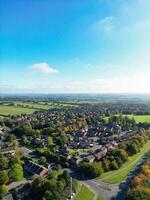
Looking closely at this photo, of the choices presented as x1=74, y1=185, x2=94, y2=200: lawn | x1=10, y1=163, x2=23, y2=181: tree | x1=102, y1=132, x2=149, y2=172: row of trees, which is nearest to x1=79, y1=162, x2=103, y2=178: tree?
x1=102, y1=132, x2=149, y2=172: row of trees

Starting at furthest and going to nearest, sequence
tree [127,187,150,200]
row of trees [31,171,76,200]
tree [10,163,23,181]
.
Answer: tree [10,163,23,181]
row of trees [31,171,76,200]
tree [127,187,150,200]

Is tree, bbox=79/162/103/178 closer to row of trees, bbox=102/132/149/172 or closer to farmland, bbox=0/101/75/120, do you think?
row of trees, bbox=102/132/149/172

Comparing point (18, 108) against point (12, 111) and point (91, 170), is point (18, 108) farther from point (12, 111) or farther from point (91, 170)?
point (91, 170)

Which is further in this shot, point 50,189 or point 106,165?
point 106,165

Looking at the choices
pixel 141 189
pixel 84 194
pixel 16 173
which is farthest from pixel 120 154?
pixel 16 173

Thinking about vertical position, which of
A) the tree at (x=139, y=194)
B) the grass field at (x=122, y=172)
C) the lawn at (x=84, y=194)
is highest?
the tree at (x=139, y=194)

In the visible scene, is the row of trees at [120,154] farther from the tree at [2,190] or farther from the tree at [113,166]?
the tree at [2,190]

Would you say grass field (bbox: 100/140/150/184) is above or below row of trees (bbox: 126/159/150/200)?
below

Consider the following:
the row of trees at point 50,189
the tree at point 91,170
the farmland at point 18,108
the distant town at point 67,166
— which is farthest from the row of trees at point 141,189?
the farmland at point 18,108

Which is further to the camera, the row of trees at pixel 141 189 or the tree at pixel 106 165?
the tree at pixel 106 165

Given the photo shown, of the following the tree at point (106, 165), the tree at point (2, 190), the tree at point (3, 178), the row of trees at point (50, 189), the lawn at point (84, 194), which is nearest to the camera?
the row of trees at point (50, 189)
